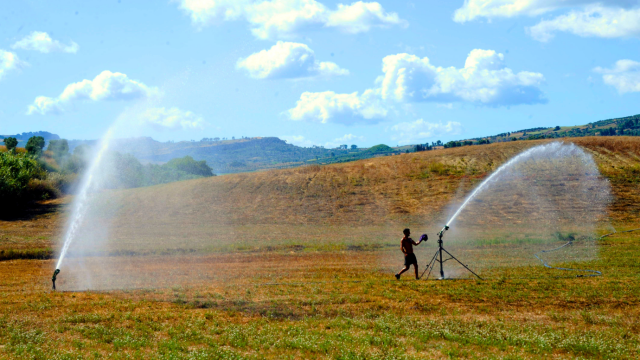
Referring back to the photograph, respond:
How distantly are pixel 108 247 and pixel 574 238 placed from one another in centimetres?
3717

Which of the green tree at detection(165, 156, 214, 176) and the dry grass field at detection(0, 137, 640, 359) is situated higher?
the green tree at detection(165, 156, 214, 176)

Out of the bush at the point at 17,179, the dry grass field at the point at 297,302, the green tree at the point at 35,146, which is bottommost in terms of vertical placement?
the dry grass field at the point at 297,302

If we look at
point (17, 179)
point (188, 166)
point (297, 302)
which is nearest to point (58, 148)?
point (188, 166)

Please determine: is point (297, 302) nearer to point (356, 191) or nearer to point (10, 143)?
point (356, 191)

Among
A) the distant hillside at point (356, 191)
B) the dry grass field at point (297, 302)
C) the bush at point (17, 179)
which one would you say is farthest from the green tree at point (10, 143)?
the dry grass field at point (297, 302)

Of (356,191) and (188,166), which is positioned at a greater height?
(188,166)

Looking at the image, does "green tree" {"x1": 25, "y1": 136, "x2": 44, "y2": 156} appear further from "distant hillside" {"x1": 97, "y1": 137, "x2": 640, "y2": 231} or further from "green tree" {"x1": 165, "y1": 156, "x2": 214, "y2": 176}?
"distant hillside" {"x1": 97, "y1": 137, "x2": 640, "y2": 231}

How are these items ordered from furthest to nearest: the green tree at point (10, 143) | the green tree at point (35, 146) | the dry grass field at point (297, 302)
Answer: the green tree at point (35, 146)
the green tree at point (10, 143)
the dry grass field at point (297, 302)

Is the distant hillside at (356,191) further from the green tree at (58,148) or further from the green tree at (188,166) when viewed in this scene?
the green tree at (58,148)

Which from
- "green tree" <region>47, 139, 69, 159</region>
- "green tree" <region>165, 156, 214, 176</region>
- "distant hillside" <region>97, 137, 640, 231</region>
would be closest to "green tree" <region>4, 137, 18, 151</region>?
"green tree" <region>47, 139, 69, 159</region>

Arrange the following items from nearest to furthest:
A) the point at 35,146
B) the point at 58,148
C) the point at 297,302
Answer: the point at 297,302 < the point at 35,146 < the point at 58,148

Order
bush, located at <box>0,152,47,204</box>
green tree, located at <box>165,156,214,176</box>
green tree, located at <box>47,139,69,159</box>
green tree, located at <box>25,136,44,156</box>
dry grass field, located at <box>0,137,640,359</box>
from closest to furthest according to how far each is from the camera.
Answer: dry grass field, located at <box>0,137,640,359</box> < bush, located at <box>0,152,47,204</box> < green tree, located at <box>25,136,44,156</box> < green tree, located at <box>47,139,69,159</box> < green tree, located at <box>165,156,214,176</box>

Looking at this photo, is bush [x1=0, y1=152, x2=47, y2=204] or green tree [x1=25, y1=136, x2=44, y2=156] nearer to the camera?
bush [x1=0, y1=152, x2=47, y2=204]

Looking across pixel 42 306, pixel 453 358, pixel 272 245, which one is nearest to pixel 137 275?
pixel 42 306
